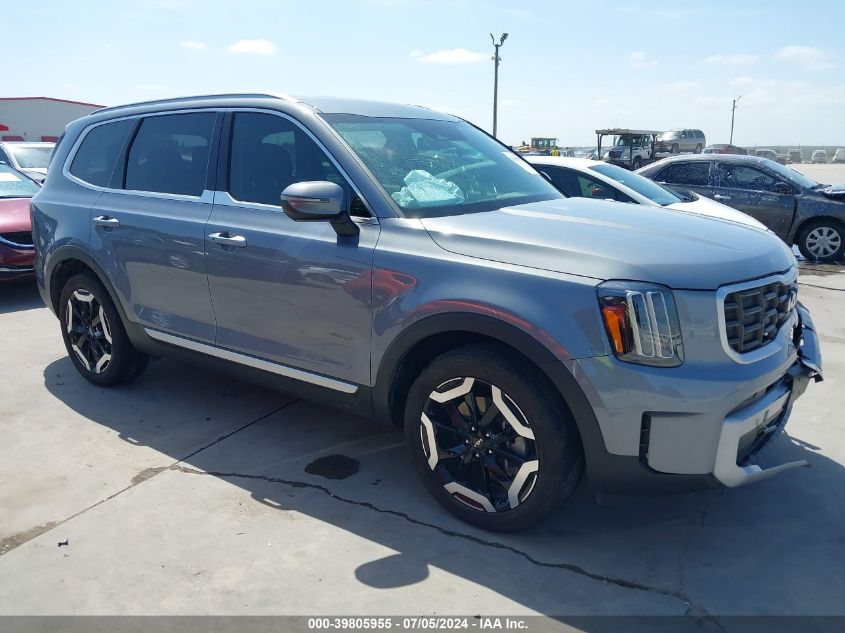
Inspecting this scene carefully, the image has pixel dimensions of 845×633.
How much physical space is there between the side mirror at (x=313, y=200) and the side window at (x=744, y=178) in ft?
30.9

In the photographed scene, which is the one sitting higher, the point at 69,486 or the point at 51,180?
the point at 51,180

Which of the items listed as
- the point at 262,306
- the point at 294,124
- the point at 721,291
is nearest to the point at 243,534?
the point at 262,306

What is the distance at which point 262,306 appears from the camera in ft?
12.0

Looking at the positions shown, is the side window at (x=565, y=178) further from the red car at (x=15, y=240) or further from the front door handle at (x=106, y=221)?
the red car at (x=15, y=240)

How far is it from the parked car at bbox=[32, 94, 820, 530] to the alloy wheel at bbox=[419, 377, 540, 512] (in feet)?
0.03

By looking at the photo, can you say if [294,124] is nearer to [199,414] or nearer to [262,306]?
[262,306]

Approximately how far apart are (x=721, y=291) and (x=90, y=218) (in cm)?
380

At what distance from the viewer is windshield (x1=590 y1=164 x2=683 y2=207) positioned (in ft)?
26.5

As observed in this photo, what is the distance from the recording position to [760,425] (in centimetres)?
279

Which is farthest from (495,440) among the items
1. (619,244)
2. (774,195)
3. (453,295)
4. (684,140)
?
(684,140)

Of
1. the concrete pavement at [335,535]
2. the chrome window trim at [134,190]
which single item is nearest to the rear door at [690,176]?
the concrete pavement at [335,535]

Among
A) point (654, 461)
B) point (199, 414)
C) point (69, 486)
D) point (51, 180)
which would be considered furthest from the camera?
point (51, 180)

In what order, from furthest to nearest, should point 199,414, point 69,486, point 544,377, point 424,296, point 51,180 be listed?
point 51,180 < point 199,414 < point 69,486 < point 424,296 < point 544,377

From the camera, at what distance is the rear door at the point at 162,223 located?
400 centimetres
